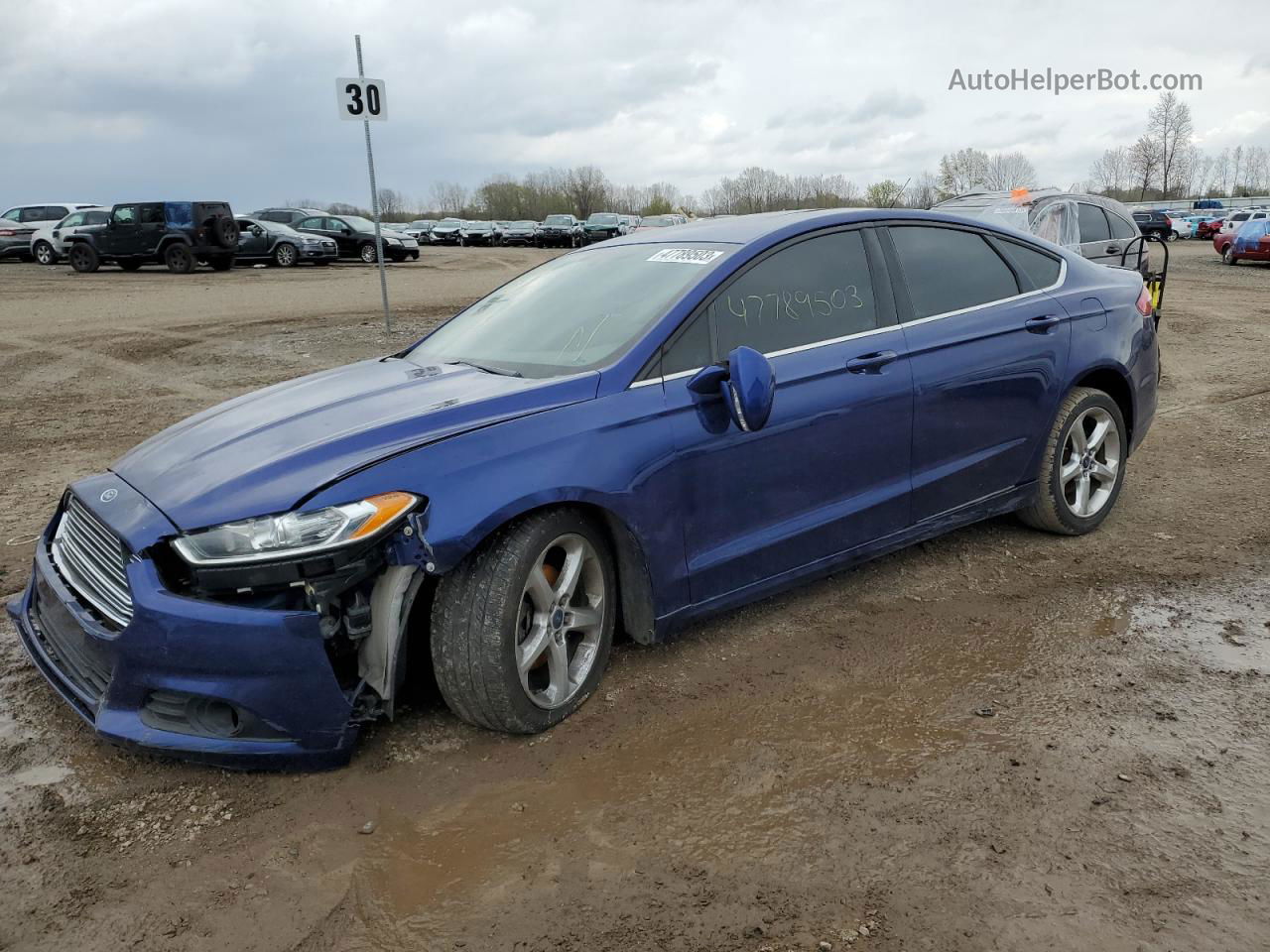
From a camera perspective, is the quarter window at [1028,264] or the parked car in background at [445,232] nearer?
the quarter window at [1028,264]

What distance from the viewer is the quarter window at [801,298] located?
3590 mm

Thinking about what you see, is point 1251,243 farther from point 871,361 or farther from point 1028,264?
point 871,361

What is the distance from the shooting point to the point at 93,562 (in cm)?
304

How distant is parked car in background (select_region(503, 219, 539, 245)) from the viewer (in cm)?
4925

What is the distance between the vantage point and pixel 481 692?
9.64ft

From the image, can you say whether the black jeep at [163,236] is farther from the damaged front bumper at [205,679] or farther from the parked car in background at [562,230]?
the damaged front bumper at [205,679]

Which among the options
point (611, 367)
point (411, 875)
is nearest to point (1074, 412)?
point (611, 367)

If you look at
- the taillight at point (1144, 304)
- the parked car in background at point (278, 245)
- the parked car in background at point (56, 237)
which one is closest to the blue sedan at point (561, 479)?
the taillight at point (1144, 304)

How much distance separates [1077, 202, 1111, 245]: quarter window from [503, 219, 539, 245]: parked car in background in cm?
3888

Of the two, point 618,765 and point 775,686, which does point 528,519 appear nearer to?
point 618,765

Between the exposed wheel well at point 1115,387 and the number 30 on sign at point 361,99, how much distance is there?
7.95m

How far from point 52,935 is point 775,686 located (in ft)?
7.22

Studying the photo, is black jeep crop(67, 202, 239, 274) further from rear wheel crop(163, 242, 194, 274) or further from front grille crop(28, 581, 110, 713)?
front grille crop(28, 581, 110, 713)

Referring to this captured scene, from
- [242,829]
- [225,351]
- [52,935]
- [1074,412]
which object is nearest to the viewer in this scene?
[52,935]
